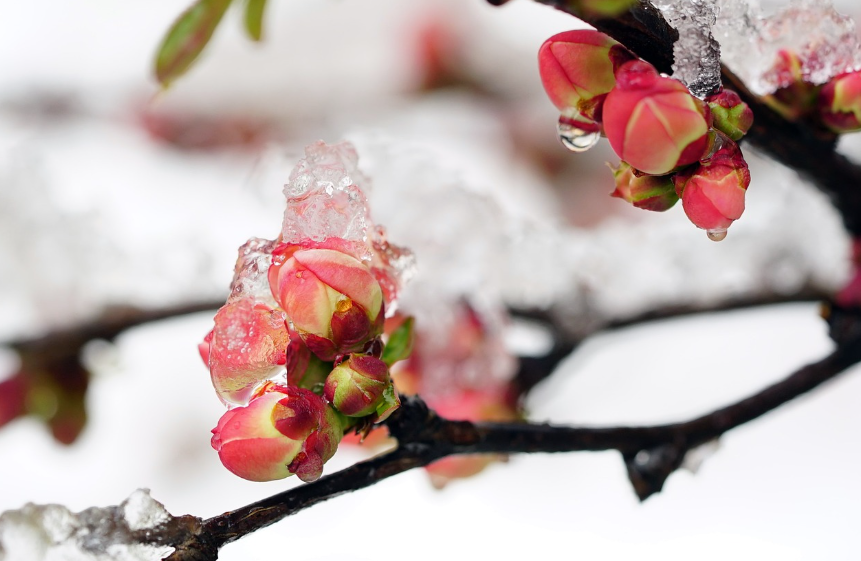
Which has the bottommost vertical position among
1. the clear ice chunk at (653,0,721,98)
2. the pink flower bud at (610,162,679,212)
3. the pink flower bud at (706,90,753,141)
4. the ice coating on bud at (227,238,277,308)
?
the ice coating on bud at (227,238,277,308)

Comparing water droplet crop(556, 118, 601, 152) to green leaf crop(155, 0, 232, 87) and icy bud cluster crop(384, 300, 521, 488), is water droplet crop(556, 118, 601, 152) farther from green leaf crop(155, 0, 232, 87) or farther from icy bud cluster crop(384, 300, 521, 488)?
icy bud cluster crop(384, 300, 521, 488)

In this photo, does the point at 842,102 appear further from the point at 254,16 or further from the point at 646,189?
→ the point at 254,16

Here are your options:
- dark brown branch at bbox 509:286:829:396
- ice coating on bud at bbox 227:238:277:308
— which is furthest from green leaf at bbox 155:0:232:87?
dark brown branch at bbox 509:286:829:396

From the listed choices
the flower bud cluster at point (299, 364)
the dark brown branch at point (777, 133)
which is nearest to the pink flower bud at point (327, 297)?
the flower bud cluster at point (299, 364)

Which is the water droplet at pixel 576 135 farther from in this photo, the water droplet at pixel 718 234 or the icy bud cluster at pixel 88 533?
the icy bud cluster at pixel 88 533

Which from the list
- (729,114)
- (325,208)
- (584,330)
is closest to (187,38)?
(325,208)

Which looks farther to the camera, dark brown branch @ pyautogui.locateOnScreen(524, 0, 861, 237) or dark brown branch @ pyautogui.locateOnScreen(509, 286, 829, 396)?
dark brown branch @ pyautogui.locateOnScreen(509, 286, 829, 396)
